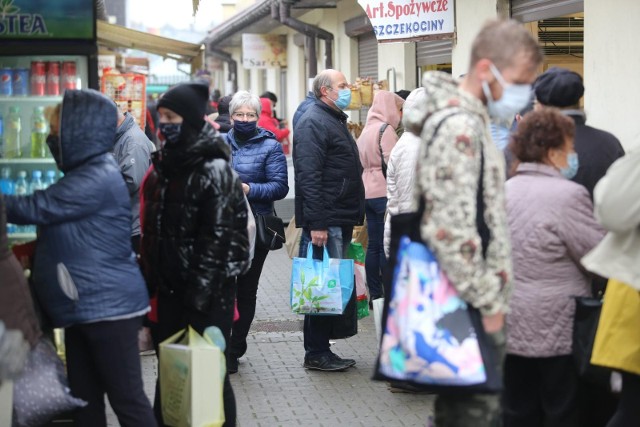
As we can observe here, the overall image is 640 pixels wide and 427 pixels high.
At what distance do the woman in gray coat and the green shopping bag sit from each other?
50.0 inches

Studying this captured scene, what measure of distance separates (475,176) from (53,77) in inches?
153

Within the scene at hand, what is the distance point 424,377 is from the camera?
151 inches

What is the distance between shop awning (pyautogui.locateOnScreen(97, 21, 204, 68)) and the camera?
55.4 ft

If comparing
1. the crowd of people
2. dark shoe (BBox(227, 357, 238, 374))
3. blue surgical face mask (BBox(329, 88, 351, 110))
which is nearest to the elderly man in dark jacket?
blue surgical face mask (BBox(329, 88, 351, 110))

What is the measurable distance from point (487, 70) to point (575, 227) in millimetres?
1150

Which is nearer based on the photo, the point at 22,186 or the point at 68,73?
the point at 22,186

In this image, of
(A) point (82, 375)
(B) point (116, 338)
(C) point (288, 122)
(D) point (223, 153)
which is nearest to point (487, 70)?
(D) point (223, 153)

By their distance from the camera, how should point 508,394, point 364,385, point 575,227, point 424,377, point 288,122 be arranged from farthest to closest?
point 288,122 → point 364,385 → point 508,394 → point 575,227 → point 424,377

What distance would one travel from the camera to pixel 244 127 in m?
7.50

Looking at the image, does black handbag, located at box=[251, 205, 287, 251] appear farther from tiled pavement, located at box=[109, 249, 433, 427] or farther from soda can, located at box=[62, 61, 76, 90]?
soda can, located at box=[62, 61, 76, 90]

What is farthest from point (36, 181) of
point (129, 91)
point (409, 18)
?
point (129, 91)

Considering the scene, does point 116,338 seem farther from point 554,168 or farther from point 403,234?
point 554,168

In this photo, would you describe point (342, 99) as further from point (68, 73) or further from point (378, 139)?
point (378, 139)

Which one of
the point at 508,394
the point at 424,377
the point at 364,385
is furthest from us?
the point at 364,385
